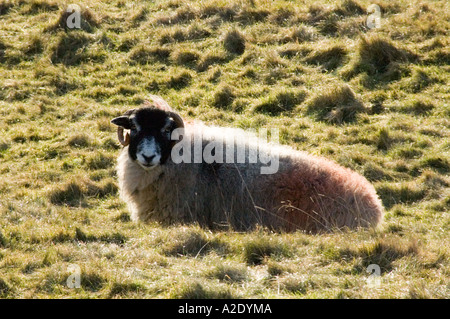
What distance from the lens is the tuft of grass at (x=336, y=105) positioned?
12188 millimetres

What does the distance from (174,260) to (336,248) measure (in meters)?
1.58

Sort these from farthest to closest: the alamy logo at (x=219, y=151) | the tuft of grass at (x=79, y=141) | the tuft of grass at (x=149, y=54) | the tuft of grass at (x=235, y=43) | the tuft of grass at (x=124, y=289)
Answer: the tuft of grass at (x=149, y=54) < the tuft of grass at (x=235, y=43) < the tuft of grass at (x=79, y=141) < the alamy logo at (x=219, y=151) < the tuft of grass at (x=124, y=289)

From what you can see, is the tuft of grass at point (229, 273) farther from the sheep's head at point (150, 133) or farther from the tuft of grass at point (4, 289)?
the sheep's head at point (150, 133)

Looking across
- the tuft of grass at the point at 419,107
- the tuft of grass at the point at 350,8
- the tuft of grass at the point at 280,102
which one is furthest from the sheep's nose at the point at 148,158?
the tuft of grass at the point at 350,8

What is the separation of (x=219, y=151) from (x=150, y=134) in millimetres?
962

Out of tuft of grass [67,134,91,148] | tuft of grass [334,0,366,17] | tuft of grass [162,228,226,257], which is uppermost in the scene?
tuft of grass [334,0,366,17]

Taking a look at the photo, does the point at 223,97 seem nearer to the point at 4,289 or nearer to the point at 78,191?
the point at 78,191

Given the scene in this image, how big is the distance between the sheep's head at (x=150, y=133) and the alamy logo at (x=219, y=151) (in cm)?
13

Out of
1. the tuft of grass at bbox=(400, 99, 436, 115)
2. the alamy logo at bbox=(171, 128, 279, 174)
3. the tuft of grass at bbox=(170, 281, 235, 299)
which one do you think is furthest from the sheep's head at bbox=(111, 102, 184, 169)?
the tuft of grass at bbox=(400, 99, 436, 115)

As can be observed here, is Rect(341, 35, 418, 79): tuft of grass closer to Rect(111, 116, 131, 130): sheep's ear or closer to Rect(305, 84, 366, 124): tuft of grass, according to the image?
Rect(305, 84, 366, 124): tuft of grass

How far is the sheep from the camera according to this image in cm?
862

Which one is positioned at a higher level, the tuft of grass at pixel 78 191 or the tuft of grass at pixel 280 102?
the tuft of grass at pixel 280 102

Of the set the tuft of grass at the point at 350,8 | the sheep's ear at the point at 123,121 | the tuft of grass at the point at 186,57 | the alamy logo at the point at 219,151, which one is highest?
the tuft of grass at the point at 350,8
